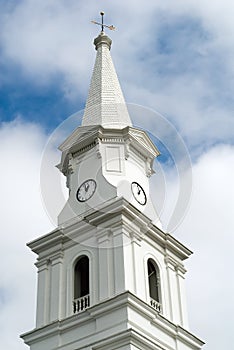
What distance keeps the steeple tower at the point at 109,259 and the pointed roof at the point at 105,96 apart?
8.5 inches

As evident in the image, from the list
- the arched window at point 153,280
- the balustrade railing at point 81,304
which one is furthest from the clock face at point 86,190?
the balustrade railing at point 81,304

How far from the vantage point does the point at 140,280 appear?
1598 inches

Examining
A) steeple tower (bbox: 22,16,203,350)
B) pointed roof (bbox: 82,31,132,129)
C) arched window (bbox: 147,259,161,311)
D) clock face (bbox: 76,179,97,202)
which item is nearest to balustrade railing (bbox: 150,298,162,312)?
steeple tower (bbox: 22,16,203,350)

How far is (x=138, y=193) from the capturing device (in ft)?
150

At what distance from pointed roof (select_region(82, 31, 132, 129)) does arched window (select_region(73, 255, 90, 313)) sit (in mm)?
8906

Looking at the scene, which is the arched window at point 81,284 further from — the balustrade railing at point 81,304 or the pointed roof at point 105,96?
the pointed roof at point 105,96

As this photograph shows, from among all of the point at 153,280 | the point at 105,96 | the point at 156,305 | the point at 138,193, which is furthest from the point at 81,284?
the point at 105,96

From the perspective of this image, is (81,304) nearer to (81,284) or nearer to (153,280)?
(81,284)

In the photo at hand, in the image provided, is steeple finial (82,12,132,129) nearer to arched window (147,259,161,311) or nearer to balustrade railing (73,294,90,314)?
arched window (147,259,161,311)

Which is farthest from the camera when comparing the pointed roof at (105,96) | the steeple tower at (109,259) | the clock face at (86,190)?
the pointed roof at (105,96)

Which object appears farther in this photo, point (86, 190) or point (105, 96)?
point (105, 96)

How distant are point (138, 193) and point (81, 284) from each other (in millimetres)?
6194

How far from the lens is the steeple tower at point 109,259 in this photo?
3912 centimetres

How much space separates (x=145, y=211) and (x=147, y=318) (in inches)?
297
